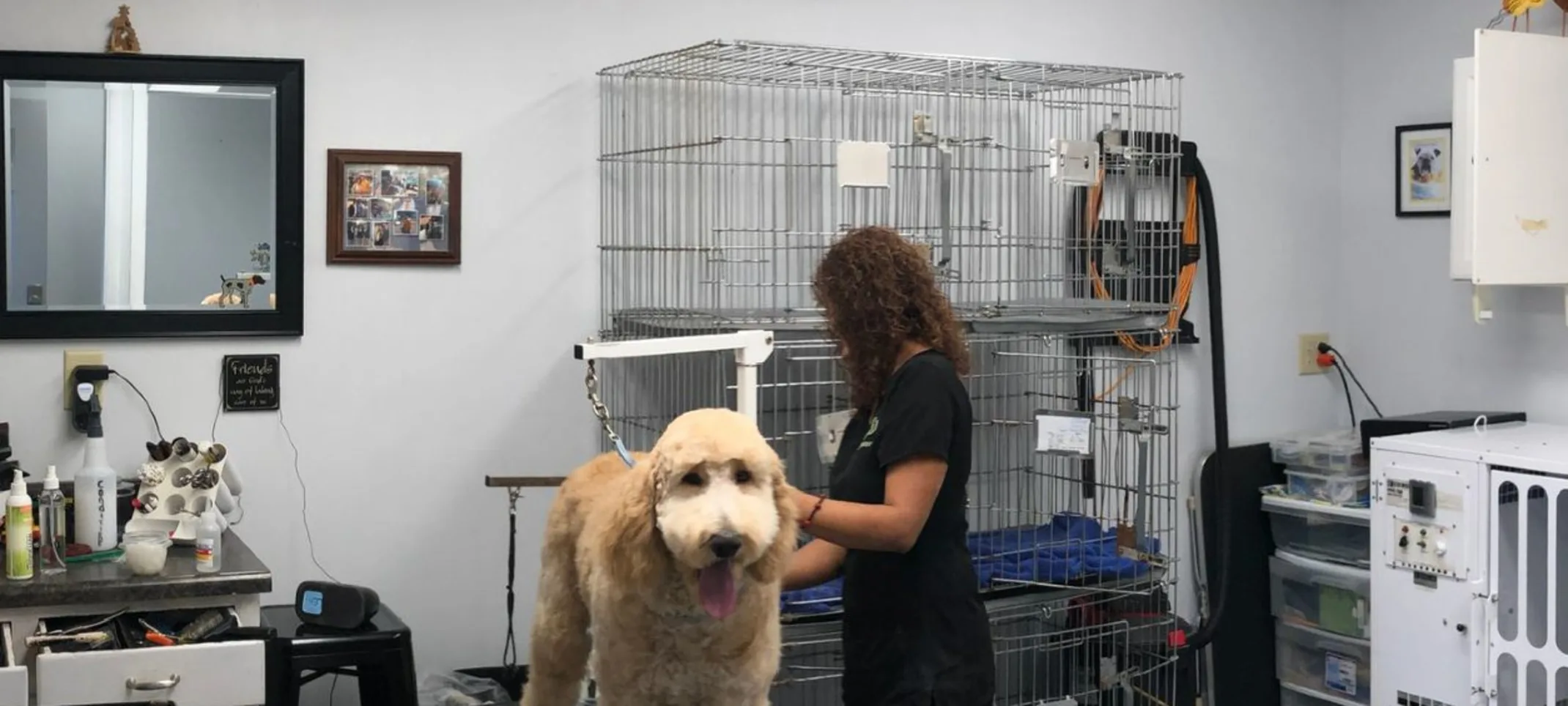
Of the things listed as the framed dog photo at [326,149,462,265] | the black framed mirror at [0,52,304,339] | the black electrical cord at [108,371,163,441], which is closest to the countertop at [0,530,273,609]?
the black electrical cord at [108,371,163,441]

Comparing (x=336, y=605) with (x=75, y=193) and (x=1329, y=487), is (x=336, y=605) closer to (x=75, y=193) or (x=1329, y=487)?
(x=75, y=193)

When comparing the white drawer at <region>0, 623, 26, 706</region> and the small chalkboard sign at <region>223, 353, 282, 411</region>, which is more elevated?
the small chalkboard sign at <region>223, 353, 282, 411</region>

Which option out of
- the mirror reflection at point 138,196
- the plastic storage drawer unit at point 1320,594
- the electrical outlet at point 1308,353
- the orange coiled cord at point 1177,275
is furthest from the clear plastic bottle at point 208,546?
the electrical outlet at point 1308,353

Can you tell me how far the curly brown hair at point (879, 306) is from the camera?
2.24 meters

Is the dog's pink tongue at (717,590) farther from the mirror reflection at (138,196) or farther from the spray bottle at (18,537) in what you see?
the mirror reflection at (138,196)

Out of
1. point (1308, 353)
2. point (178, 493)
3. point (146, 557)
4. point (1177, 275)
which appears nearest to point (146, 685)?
point (146, 557)

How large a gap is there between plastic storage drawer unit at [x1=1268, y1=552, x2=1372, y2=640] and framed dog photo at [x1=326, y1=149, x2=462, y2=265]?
2.46 meters

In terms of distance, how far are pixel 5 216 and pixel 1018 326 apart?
211cm

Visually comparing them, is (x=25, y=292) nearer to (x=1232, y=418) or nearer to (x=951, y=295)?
(x=951, y=295)

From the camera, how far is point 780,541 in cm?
180

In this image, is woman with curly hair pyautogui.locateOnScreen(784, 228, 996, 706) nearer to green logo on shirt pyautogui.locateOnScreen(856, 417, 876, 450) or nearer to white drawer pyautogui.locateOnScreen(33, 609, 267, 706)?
green logo on shirt pyautogui.locateOnScreen(856, 417, 876, 450)

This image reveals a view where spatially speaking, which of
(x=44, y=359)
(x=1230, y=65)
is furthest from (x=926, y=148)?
(x=44, y=359)

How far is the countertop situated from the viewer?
90.6 inches

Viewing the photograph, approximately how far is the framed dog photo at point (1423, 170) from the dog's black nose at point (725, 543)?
10.3 feet
